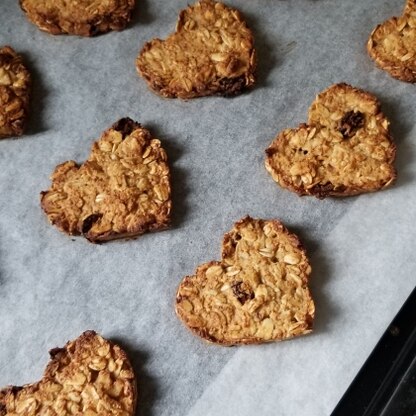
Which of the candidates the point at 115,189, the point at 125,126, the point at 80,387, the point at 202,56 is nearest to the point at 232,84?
the point at 202,56

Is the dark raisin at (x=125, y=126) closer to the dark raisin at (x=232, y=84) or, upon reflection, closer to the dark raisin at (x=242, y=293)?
the dark raisin at (x=232, y=84)

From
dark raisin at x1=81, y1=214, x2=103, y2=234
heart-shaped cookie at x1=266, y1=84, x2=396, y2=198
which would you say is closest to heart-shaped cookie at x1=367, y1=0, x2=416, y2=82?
heart-shaped cookie at x1=266, y1=84, x2=396, y2=198

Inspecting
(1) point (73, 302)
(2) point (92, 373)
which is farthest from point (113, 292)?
(2) point (92, 373)

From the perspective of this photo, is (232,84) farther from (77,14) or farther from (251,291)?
(251,291)

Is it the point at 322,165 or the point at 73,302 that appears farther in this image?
the point at 322,165

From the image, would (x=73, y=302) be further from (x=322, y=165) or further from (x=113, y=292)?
(x=322, y=165)
